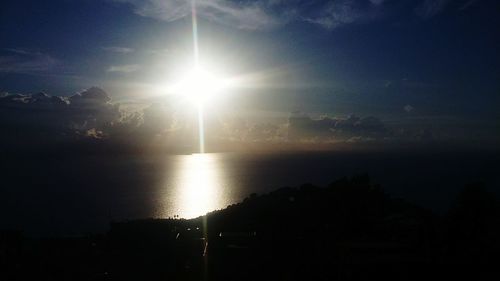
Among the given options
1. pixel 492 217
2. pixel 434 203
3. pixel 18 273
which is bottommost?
pixel 434 203

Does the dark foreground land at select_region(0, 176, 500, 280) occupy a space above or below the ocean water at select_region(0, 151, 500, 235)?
above

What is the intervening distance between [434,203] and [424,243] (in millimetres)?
96067

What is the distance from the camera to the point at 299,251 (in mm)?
24500

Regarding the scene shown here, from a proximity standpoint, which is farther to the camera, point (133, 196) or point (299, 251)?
point (133, 196)

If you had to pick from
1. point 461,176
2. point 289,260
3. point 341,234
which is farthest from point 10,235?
point 461,176

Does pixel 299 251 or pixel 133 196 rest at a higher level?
pixel 299 251

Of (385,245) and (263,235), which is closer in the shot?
(385,245)

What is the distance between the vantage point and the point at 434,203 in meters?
108

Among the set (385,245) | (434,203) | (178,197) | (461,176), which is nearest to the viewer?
(385,245)

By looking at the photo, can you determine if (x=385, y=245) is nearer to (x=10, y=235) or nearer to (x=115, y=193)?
(x=10, y=235)

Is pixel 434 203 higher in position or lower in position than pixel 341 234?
lower

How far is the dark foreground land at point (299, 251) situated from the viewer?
20156 millimetres

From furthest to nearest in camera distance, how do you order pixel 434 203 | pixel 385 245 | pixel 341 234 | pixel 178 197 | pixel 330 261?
pixel 178 197
pixel 434 203
pixel 341 234
pixel 385 245
pixel 330 261

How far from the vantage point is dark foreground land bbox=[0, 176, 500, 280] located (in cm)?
2016
